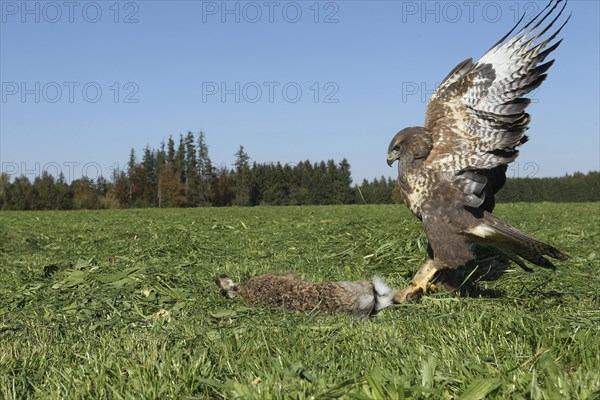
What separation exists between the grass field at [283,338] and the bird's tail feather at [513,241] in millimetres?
391

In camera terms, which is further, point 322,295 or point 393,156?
point 393,156

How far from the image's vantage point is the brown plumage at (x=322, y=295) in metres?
4.52

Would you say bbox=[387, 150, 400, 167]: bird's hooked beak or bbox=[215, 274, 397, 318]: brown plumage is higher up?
bbox=[387, 150, 400, 167]: bird's hooked beak

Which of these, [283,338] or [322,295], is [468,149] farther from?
[283,338]

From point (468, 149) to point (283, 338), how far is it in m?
2.64

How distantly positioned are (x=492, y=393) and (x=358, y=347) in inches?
38.0

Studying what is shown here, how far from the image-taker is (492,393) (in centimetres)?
235

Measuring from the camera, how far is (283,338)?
3.48 meters

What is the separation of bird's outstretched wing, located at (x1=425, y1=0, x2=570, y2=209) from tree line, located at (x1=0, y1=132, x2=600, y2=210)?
2562 inches

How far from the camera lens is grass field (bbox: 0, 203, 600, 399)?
2469 mm

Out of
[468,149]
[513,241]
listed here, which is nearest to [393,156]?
[468,149]

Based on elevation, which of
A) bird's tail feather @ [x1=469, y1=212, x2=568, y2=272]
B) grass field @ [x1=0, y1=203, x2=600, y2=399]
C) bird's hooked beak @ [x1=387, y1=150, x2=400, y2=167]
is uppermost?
bird's hooked beak @ [x1=387, y1=150, x2=400, y2=167]

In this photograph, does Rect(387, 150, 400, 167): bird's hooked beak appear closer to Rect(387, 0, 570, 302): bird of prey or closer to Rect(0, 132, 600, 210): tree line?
Rect(387, 0, 570, 302): bird of prey

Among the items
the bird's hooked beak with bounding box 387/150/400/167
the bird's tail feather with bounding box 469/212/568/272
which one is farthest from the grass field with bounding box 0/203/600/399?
the bird's hooked beak with bounding box 387/150/400/167
